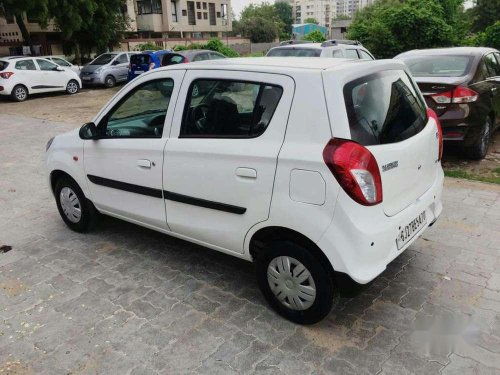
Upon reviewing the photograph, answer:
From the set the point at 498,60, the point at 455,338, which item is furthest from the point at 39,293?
the point at 498,60

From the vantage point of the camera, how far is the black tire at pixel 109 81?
2025 centimetres

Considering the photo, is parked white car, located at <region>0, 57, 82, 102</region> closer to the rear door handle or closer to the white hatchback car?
the white hatchback car

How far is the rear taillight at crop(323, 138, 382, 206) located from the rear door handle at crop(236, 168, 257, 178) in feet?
1.76

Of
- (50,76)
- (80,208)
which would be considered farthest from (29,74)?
(80,208)

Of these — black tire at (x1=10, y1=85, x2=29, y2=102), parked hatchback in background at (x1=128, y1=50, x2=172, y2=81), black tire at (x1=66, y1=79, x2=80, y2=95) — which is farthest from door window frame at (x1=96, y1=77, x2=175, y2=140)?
black tire at (x1=66, y1=79, x2=80, y2=95)

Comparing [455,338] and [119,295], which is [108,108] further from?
[455,338]

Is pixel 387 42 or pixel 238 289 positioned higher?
pixel 387 42

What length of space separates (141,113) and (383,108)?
7.19 ft

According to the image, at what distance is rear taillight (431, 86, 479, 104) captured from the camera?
5.98m

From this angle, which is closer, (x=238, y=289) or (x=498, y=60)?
(x=238, y=289)

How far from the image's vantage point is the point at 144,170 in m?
3.75

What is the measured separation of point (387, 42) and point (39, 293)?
62.6 feet

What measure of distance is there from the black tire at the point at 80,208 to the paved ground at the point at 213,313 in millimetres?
137

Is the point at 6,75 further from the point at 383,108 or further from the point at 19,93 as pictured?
the point at 383,108
